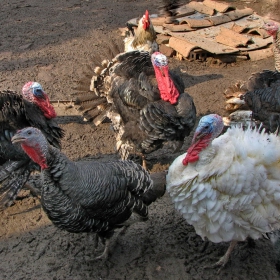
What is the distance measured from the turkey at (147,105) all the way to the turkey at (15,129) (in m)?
1.00

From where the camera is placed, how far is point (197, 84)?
22.1ft

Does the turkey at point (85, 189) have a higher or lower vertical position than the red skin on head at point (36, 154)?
lower

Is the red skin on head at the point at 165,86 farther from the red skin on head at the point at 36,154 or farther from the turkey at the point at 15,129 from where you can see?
the red skin on head at the point at 36,154

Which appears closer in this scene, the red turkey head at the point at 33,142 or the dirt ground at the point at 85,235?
the red turkey head at the point at 33,142

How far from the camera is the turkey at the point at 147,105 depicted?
4.33 m

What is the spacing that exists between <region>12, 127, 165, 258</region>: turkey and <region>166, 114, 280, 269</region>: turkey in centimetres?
45

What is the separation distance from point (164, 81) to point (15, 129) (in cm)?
176

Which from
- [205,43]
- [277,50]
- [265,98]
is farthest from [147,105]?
[205,43]

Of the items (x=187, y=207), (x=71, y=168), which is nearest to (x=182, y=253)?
(x=187, y=207)

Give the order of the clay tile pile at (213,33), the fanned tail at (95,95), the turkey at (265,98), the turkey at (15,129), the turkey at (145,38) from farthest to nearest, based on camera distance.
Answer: the clay tile pile at (213,33) < the turkey at (145,38) < the fanned tail at (95,95) < the turkey at (265,98) < the turkey at (15,129)

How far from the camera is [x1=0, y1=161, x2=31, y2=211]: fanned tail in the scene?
4.00m

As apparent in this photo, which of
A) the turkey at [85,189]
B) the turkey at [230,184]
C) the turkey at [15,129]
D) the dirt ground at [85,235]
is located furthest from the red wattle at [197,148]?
the turkey at [15,129]

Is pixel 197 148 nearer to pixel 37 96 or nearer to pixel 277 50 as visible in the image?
pixel 37 96

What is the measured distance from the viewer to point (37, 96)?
13.6ft
